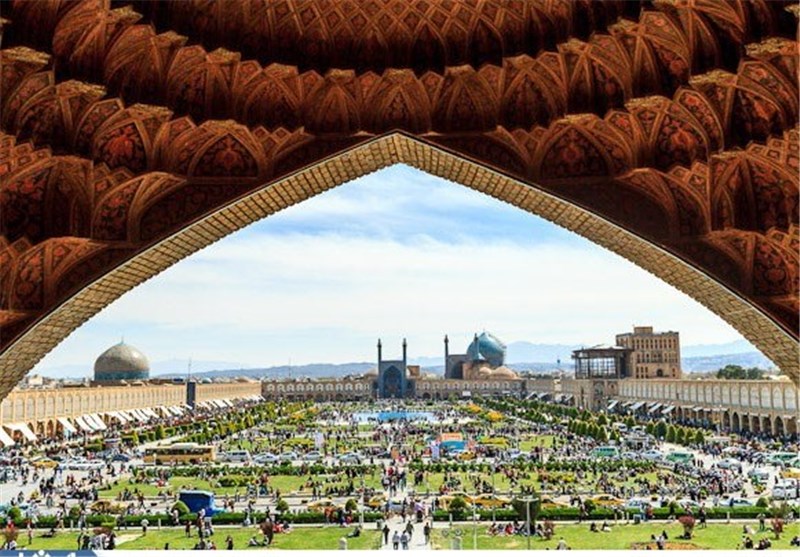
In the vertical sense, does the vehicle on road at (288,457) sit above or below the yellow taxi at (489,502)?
below

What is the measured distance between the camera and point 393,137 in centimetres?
1024

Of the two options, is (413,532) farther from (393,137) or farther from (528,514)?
(393,137)

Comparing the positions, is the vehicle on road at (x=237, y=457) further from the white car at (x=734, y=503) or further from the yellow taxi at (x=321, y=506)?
the white car at (x=734, y=503)

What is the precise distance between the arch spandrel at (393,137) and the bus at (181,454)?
19784mm

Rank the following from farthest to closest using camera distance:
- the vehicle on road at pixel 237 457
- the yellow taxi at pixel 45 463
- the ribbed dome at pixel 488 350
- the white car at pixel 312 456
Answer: the ribbed dome at pixel 488 350
the vehicle on road at pixel 237 457
the white car at pixel 312 456
the yellow taxi at pixel 45 463

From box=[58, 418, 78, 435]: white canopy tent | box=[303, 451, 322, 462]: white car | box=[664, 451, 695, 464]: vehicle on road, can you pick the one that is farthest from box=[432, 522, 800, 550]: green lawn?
box=[58, 418, 78, 435]: white canopy tent

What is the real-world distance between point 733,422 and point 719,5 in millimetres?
36081

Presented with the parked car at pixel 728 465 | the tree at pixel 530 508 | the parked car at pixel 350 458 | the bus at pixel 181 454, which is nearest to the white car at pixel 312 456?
the parked car at pixel 350 458

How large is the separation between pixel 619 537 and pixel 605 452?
13.8m

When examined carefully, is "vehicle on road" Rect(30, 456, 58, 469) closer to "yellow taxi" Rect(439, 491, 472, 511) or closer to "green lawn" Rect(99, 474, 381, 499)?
"green lawn" Rect(99, 474, 381, 499)

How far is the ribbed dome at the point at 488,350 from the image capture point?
107 m

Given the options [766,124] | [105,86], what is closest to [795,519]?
[766,124]

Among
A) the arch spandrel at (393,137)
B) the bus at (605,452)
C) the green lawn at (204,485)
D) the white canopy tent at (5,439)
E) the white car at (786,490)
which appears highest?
the arch spandrel at (393,137)

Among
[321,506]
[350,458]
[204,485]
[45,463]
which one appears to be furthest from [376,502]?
[45,463]
